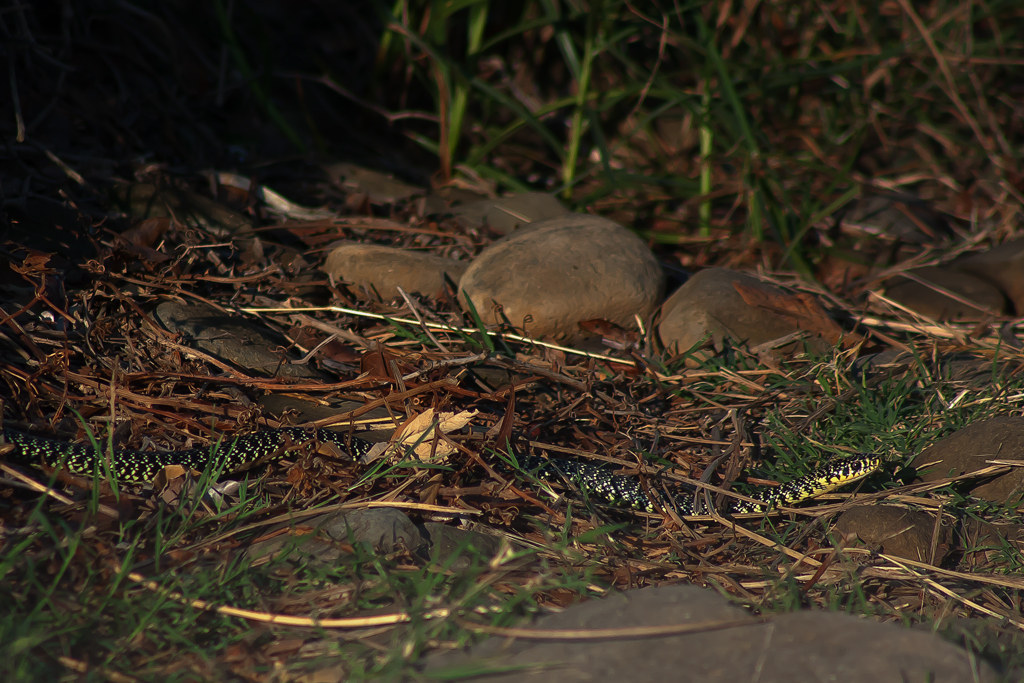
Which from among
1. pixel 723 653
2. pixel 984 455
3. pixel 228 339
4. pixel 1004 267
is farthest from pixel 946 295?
pixel 228 339

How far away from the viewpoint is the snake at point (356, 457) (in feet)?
10.1

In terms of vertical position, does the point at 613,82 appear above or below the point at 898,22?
below

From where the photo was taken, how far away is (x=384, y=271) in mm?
4551

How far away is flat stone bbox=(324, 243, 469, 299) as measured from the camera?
179 inches

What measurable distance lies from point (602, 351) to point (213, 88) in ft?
12.3

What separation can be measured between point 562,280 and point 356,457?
5.65 ft

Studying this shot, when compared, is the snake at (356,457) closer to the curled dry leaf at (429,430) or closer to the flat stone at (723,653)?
the curled dry leaf at (429,430)

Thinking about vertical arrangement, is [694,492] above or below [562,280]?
below

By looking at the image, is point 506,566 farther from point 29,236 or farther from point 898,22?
point 898,22

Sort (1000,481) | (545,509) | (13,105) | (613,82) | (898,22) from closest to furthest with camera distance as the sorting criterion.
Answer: (545,509) < (1000,481) < (13,105) < (613,82) < (898,22)

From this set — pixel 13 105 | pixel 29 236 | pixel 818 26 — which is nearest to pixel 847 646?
pixel 29 236

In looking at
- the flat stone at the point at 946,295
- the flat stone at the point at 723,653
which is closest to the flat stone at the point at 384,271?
the flat stone at the point at 723,653

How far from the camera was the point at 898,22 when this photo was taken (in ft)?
24.1

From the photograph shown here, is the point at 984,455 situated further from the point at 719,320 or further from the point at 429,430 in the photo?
the point at 429,430
